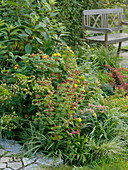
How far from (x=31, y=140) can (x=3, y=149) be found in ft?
0.95

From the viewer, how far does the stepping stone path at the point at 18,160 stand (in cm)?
280

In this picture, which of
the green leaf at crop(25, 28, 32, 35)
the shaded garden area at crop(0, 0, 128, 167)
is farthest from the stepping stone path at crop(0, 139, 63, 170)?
the green leaf at crop(25, 28, 32, 35)

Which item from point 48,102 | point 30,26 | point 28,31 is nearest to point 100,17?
point 30,26

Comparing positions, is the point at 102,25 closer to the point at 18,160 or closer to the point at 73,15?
the point at 73,15

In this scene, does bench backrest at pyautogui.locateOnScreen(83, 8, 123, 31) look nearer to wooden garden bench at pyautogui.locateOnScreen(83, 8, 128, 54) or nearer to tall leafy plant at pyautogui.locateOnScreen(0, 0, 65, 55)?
wooden garden bench at pyautogui.locateOnScreen(83, 8, 128, 54)

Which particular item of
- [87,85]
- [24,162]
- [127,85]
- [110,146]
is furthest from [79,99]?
[127,85]

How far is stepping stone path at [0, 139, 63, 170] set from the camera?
2.80 metres

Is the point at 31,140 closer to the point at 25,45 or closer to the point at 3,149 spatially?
the point at 3,149

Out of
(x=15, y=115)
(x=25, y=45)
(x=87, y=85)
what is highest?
(x=25, y=45)

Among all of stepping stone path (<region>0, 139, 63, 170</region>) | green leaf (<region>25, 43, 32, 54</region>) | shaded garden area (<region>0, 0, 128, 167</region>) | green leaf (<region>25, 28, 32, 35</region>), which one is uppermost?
green leaf (<region>25, 28, 32, 35</region>)

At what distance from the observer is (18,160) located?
9.52 feet

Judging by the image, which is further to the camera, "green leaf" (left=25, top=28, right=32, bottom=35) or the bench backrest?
the bench backrest

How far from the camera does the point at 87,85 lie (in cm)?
372

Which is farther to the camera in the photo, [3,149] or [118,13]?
[118,13]
